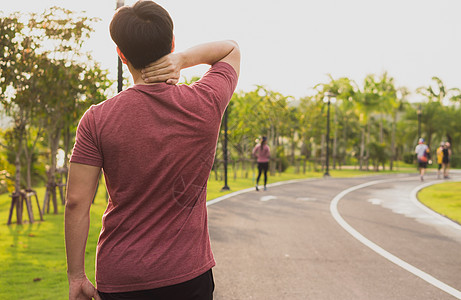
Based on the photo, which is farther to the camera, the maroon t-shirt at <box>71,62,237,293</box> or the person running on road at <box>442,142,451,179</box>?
the person running on road at <box>442,142,451,179</box>

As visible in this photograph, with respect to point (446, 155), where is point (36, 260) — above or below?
below

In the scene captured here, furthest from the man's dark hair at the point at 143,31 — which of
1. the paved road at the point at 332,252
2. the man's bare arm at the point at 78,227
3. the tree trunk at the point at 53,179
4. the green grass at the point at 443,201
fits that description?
the green grass at the point at 443,201

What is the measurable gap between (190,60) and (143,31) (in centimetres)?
29

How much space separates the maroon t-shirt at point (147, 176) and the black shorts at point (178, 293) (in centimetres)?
3

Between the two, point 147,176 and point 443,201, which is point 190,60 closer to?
point 147,176

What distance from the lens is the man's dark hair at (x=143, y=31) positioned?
Result: 1662mm

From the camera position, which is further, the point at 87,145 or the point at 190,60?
the point at 190,60

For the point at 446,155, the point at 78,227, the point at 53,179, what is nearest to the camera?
the point at 78,227

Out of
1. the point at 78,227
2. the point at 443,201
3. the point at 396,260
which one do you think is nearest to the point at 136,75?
the point at 78,227

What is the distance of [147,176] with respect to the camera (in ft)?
5.48

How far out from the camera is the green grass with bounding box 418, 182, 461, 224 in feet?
39.8

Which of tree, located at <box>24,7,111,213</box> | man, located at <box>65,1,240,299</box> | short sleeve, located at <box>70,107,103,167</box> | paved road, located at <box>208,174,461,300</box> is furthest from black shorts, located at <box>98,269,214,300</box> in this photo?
tree, located at <box>24,7,111,213</box>

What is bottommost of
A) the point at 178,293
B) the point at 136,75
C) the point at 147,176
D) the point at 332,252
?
the point at 332,252

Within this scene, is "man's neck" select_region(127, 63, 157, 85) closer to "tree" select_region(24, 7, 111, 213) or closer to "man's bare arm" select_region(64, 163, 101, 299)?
"man's bare arm" select_region(64, 163, 101, 299)
